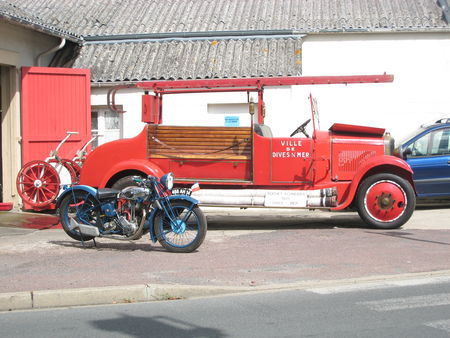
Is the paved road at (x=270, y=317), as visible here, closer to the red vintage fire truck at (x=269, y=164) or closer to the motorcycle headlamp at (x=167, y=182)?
the motorcycle headlamp at (x=167, y=182)

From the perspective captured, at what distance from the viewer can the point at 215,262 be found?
8.13 metres

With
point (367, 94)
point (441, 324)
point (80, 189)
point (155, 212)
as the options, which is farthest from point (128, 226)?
point (367, 94)

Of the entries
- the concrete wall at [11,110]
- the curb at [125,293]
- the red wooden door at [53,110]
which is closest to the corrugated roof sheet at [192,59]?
the red wooden door at [53,110]

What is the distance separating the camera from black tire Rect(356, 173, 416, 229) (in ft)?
34.1

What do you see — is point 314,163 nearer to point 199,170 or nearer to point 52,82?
point 199,170

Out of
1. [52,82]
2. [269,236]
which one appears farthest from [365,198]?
[52,82]

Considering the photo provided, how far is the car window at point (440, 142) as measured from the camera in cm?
1260

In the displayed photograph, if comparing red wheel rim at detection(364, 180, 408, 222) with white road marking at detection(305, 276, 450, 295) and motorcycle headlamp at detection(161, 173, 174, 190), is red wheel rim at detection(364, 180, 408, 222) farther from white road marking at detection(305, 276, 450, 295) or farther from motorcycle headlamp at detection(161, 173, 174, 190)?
motorcycle headlamp at detection(161, 173, 174, 190)

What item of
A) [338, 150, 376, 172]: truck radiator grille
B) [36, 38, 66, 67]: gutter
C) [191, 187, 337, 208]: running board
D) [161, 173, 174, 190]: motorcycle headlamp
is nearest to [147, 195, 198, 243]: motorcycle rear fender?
[161, 173, 174, 190]: motorcycle headlamp

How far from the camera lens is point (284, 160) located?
10492 mm

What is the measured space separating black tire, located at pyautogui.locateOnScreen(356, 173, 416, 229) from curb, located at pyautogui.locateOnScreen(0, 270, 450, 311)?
3295 millimetres

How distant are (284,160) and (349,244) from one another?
188 cm

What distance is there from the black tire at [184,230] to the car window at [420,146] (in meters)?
5.81

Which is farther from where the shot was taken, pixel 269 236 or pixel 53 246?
pixel 269 236
